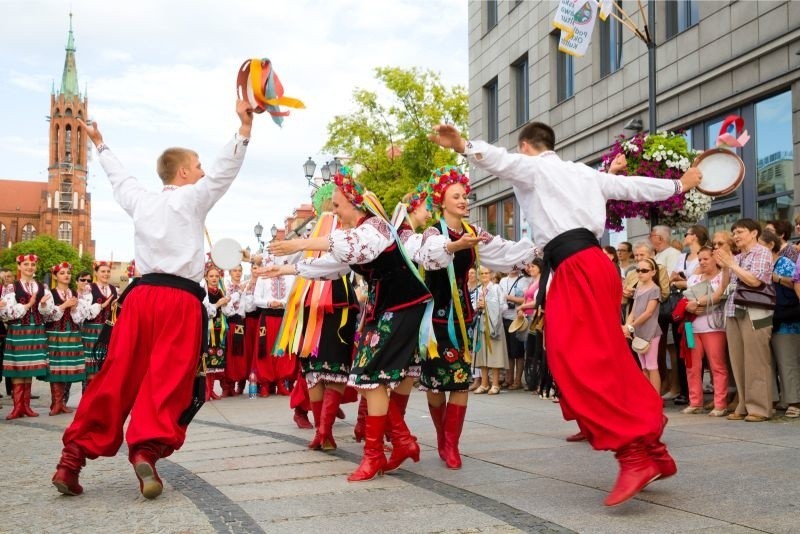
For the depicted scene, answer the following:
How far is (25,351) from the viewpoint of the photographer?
1087 cm

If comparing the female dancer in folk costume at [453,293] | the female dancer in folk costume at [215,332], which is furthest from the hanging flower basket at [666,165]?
the female dancer in folk costume at [215,332]

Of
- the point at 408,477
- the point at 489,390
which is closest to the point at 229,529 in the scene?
the point at 408,477

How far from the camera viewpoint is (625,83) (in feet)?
58.0

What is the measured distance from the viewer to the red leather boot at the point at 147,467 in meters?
4.74

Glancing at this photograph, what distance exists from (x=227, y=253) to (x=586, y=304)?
3.67 m

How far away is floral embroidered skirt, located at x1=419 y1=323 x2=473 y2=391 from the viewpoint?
579 cm

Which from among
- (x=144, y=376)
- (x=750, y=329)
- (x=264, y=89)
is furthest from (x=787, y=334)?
(x=144, y=376)

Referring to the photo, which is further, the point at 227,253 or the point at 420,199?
the point at 227,253

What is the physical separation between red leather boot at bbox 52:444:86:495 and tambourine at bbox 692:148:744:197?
14.4 ft

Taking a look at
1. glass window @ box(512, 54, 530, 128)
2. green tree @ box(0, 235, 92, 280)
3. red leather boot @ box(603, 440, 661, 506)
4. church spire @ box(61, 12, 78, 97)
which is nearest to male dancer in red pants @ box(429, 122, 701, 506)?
red leather boot @ box(603, 440, 661, 506)

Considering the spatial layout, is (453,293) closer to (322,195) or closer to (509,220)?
(322,195)

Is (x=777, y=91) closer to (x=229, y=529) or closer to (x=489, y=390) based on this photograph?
(x=489, y=390)

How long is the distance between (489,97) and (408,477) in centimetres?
2166

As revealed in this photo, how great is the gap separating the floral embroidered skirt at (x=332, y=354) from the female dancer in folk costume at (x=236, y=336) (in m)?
6.75
